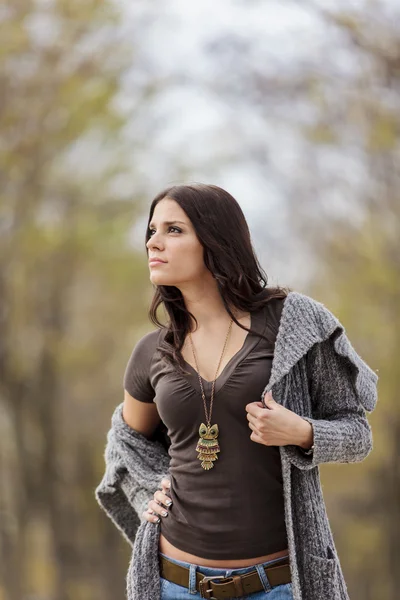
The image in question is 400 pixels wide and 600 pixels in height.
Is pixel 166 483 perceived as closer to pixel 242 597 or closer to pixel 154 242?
pixel 242 597

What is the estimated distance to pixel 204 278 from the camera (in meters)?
1.85

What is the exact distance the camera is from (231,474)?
66.3 inches

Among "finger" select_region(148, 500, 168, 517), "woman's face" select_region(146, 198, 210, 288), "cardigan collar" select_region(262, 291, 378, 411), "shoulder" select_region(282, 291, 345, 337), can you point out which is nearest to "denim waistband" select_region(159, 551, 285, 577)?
"finger" select_region(148, 500, 168, 517)

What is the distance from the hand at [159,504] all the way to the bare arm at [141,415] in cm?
17

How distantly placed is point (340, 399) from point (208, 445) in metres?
0.30

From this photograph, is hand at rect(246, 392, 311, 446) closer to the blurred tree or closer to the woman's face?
the woman's face

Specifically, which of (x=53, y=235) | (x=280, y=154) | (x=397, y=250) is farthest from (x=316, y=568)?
(x=53, y=235)

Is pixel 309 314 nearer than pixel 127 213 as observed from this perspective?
Yes

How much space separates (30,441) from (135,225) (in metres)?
2.98

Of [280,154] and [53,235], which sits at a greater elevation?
[280,154]

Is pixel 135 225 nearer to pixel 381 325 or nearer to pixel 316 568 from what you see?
pixel 381 325

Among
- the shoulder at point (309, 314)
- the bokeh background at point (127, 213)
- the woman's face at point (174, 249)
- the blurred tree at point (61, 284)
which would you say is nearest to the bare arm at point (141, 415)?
the woman's face at point (174, 249)

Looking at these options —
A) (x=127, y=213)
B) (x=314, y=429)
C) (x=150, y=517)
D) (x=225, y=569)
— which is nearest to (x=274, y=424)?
(x=314, y=429)

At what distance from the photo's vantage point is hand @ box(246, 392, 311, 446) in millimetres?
1598
